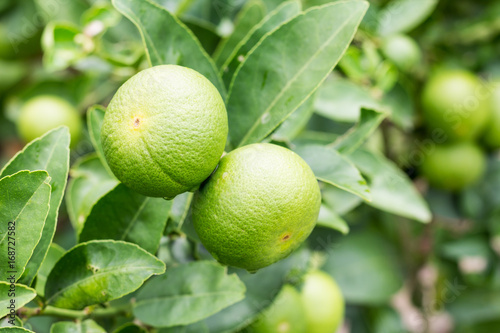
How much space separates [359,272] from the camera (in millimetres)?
1346

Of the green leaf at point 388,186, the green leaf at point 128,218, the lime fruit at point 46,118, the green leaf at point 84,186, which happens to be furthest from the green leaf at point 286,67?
the lime fruit at point 46,118

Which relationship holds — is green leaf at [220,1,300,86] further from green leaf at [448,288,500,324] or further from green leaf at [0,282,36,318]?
green leaf at [448,288,500,324]

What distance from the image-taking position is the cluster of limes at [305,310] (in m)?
0.90

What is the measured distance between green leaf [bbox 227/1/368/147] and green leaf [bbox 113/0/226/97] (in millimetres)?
Answer: 50

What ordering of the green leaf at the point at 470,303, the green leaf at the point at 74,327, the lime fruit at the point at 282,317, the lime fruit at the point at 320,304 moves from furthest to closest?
the green leaf at the point at 470,303 → the lime fruit at the point at 320,304 → the lime fruit at the point at 282,317 → the green leaf at the point at 74,327

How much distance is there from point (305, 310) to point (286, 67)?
1.81ft

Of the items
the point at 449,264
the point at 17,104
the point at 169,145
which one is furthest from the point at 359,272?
the point at 17,104

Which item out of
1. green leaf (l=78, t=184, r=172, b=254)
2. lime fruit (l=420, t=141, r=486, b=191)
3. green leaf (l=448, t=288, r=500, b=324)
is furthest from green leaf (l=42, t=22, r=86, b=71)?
green leaf (l=448, t=288, r=500, b=324)

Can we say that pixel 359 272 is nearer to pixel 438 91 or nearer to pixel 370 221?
pixel 370 221

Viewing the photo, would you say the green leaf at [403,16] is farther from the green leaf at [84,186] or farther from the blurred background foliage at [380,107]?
the green leaf at [84,186]

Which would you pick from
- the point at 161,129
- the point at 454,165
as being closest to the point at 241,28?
the point at 161,129

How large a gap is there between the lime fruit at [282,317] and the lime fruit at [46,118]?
681 millimetres

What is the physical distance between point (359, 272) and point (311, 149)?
738mm

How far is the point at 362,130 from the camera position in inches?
31.3
